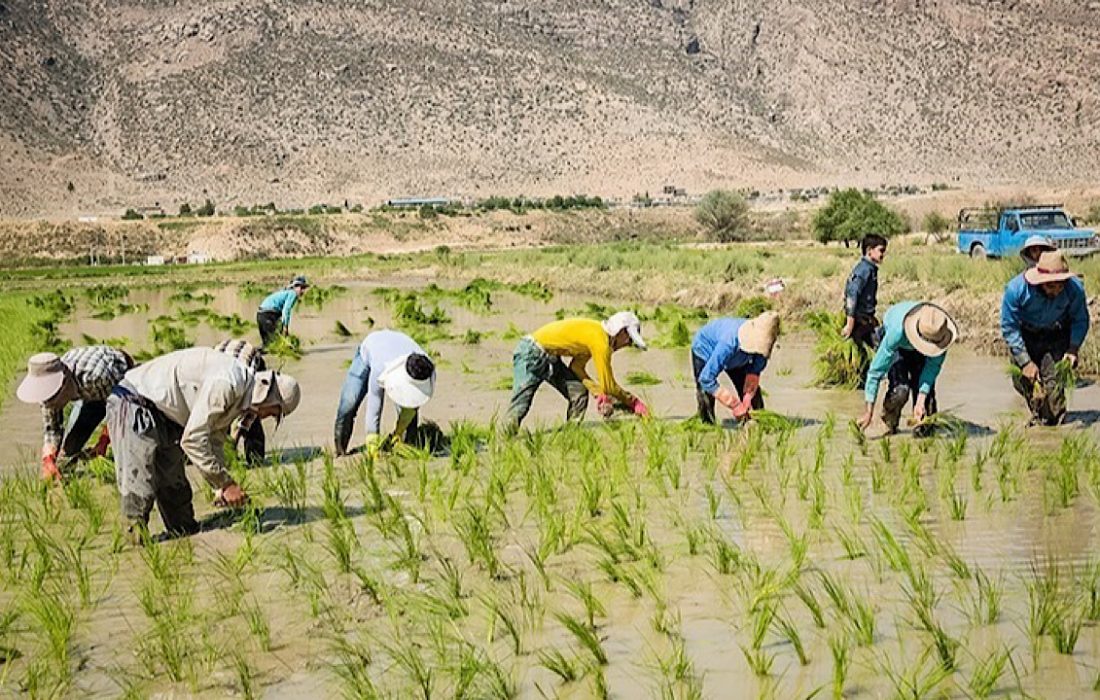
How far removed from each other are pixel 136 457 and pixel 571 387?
3790mm

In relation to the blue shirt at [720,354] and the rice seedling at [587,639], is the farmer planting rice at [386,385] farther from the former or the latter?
the rice seedling at [587,639]

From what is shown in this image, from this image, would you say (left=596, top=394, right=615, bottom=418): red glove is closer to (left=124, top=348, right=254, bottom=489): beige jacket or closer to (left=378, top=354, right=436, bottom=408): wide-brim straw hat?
(left=378, top=354, right=436, bottom=408): wide-brim straw hat

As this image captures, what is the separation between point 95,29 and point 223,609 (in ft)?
329

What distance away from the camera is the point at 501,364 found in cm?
1555

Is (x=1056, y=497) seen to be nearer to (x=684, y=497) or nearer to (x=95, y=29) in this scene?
(x=684, y=497)

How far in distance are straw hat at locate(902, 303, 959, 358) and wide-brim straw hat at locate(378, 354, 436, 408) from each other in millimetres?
3470

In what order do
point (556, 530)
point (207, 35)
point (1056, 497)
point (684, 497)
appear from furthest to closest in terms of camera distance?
1. point (207, 35)
2. point (684, 497)
3. point (1056, 497)
4. point (556, 530)

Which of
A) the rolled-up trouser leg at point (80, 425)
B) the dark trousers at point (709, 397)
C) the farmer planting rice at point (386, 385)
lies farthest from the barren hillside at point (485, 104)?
the dark trousers at point (709, 397)

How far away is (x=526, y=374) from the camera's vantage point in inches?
372

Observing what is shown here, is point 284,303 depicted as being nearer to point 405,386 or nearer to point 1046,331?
point 405,386

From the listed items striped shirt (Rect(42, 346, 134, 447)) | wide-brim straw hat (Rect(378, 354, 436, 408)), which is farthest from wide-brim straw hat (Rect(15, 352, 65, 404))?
wide-brim straw hat (Rect(378, 354, 436, 408))

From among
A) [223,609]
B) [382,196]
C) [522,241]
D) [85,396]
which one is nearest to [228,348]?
[85,396]

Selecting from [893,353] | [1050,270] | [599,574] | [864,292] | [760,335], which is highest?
[1050,270]

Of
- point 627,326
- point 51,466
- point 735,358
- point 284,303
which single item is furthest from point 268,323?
point 735,358
